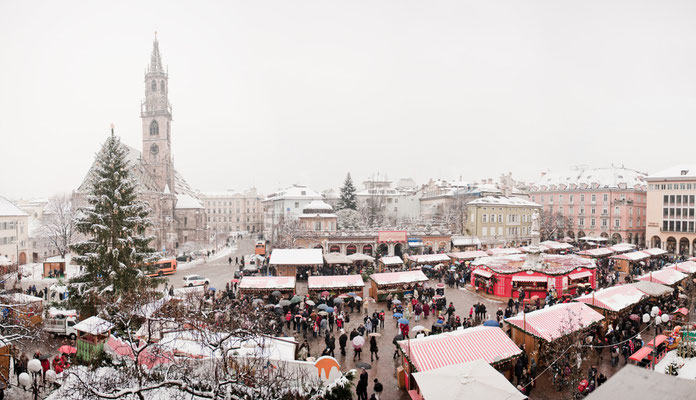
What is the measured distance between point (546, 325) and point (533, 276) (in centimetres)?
1046

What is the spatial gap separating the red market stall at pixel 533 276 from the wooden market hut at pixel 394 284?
455cm

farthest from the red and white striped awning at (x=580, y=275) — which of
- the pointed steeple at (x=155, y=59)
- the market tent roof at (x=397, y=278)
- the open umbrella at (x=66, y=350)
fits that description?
the pointed steeple at (x=155, y=59)

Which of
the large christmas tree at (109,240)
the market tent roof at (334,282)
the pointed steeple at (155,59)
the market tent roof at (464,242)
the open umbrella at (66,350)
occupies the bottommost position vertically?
the market tent roof at (464,242)

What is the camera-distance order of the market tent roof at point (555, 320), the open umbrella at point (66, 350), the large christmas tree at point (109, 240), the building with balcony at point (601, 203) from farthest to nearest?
the building with balcony at point (601, 203)
the large christmas tree at point (109, 240)
the open umbrella at point (66, 350)
the market tent roof at point (555, 320)

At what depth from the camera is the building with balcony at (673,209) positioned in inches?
1964

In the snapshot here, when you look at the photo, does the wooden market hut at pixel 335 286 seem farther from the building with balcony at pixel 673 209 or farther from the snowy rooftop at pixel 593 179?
the snowy rooftop at pixel 593 179

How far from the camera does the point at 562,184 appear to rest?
6650cm

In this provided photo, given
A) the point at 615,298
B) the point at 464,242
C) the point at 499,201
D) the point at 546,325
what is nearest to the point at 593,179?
the point at 499,201

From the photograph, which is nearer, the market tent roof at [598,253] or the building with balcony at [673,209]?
the market tent roof at [598,253]

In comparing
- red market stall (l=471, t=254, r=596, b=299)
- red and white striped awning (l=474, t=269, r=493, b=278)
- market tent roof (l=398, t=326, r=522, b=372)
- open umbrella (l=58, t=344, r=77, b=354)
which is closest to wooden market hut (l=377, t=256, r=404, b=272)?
red market stall (l=471, t=254, r=596, b=299)

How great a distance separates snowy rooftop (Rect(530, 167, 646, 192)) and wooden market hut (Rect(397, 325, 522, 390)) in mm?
60009

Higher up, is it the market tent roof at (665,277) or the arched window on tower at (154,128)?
the arched window on tower at (154,128)

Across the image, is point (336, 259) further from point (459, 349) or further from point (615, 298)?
point (459, 349)

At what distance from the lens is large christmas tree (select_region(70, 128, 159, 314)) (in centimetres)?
1712
